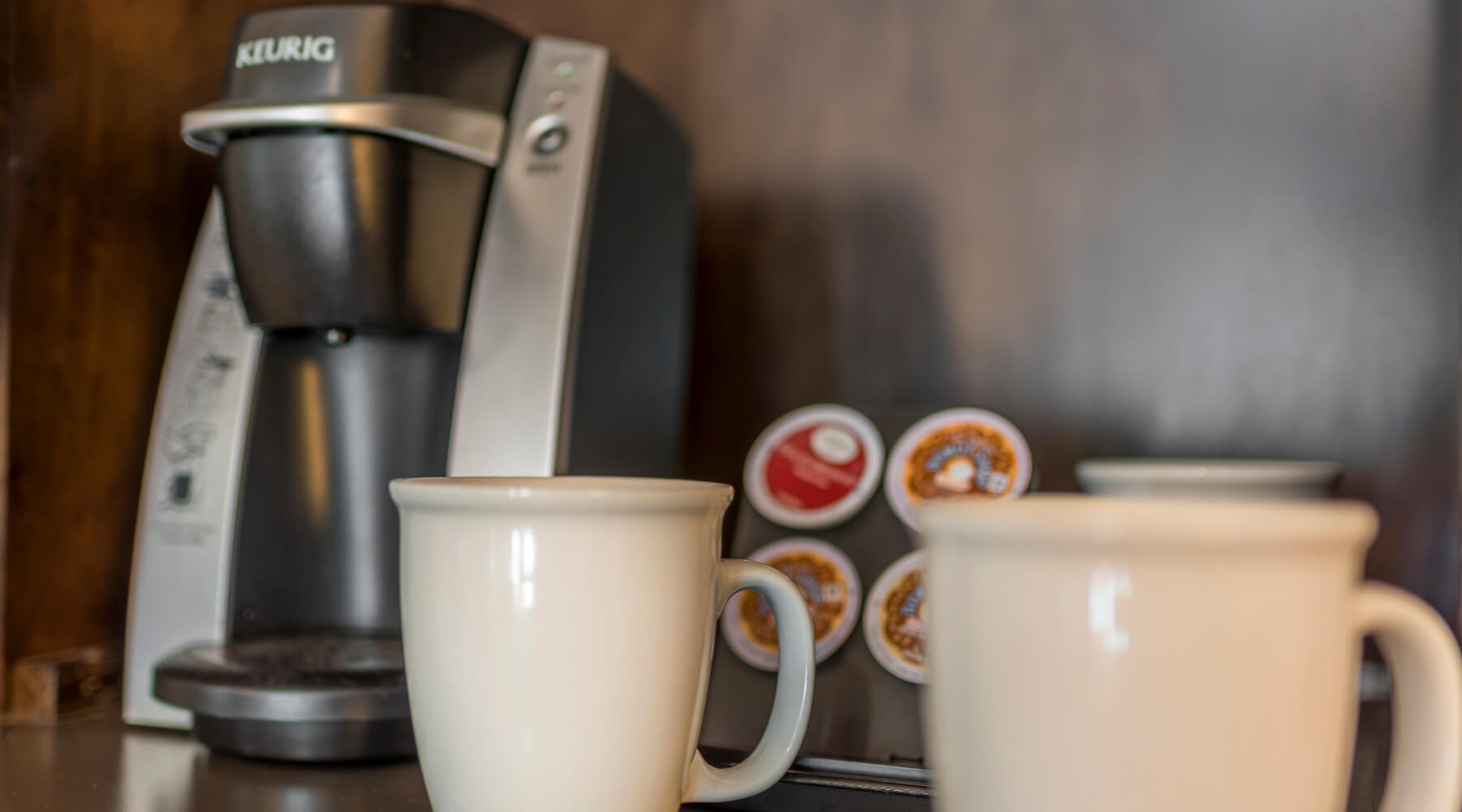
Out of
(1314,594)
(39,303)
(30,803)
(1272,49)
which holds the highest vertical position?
(1272,49)

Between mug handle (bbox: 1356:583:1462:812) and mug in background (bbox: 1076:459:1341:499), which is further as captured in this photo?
mug in background (bbox: 1076:459:1341:499)

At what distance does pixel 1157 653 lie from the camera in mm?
275

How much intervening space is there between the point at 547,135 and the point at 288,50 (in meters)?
0.14

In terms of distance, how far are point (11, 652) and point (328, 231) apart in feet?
0.98

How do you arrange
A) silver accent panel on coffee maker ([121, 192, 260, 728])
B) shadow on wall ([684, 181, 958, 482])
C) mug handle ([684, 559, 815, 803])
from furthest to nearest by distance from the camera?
shadow on wall ([684, 181, 958, 482])
silver accent panel on coffee maker ([121, 192, 260, 728])
mug handle ([684, 559, 815, 803])

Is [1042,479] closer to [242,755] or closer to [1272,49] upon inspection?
[1272,49]

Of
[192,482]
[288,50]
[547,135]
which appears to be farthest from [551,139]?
[192,482]

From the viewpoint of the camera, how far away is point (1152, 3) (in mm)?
776

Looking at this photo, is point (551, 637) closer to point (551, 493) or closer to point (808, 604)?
point (551, 493)

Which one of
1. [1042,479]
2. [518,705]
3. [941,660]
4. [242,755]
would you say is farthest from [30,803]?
[1042,479]

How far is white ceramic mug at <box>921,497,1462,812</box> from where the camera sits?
10.8 inches

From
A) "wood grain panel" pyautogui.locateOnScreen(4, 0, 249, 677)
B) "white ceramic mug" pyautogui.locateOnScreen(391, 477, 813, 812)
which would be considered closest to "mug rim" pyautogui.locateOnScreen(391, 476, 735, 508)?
"white ceramic mug" pyautogui.locateOnScreen(391, 477, 813, 812)

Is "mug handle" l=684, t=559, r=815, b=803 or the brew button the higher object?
the brew button

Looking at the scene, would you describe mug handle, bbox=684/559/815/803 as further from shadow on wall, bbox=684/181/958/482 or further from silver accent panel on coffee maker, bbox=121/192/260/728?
shadow on wall, bbox=684/181/958/482
